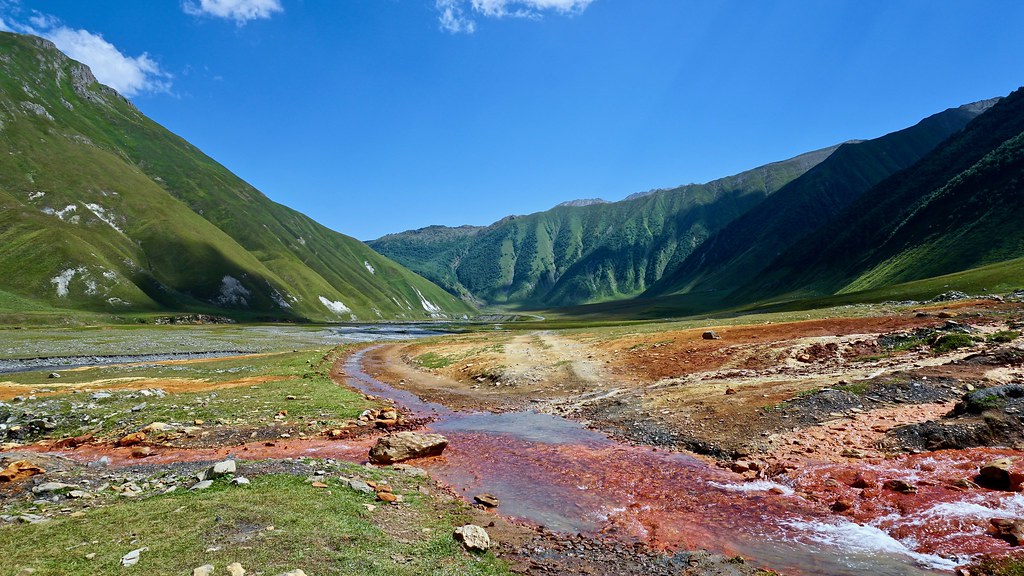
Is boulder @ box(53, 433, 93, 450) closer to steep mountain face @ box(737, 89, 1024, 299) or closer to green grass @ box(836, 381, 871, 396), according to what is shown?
green grass @ box(836, 381, 871, 396)

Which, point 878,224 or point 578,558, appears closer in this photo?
point 578,558

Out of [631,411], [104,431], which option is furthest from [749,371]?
[104,431]

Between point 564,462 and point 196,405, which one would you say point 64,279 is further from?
point 564,462

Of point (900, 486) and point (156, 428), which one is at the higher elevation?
point (156, 428)

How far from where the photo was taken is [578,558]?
1314 cm

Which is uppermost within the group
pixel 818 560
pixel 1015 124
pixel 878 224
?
pixel 1015 124

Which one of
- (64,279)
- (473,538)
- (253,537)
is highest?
(64,279)

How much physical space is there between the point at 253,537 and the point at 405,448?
1087cm

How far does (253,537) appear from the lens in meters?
11.9

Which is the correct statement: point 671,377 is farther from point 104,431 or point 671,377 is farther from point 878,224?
point 878,224

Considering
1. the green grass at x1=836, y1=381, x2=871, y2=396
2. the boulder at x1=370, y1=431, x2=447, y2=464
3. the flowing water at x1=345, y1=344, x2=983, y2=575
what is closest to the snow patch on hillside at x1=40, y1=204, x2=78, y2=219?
the boulder at x1=370, y1=431, x2=447, y2=464

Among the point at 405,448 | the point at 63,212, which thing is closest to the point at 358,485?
the point at 405,448

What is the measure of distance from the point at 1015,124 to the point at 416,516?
267953mm

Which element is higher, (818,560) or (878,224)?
(878,224)
